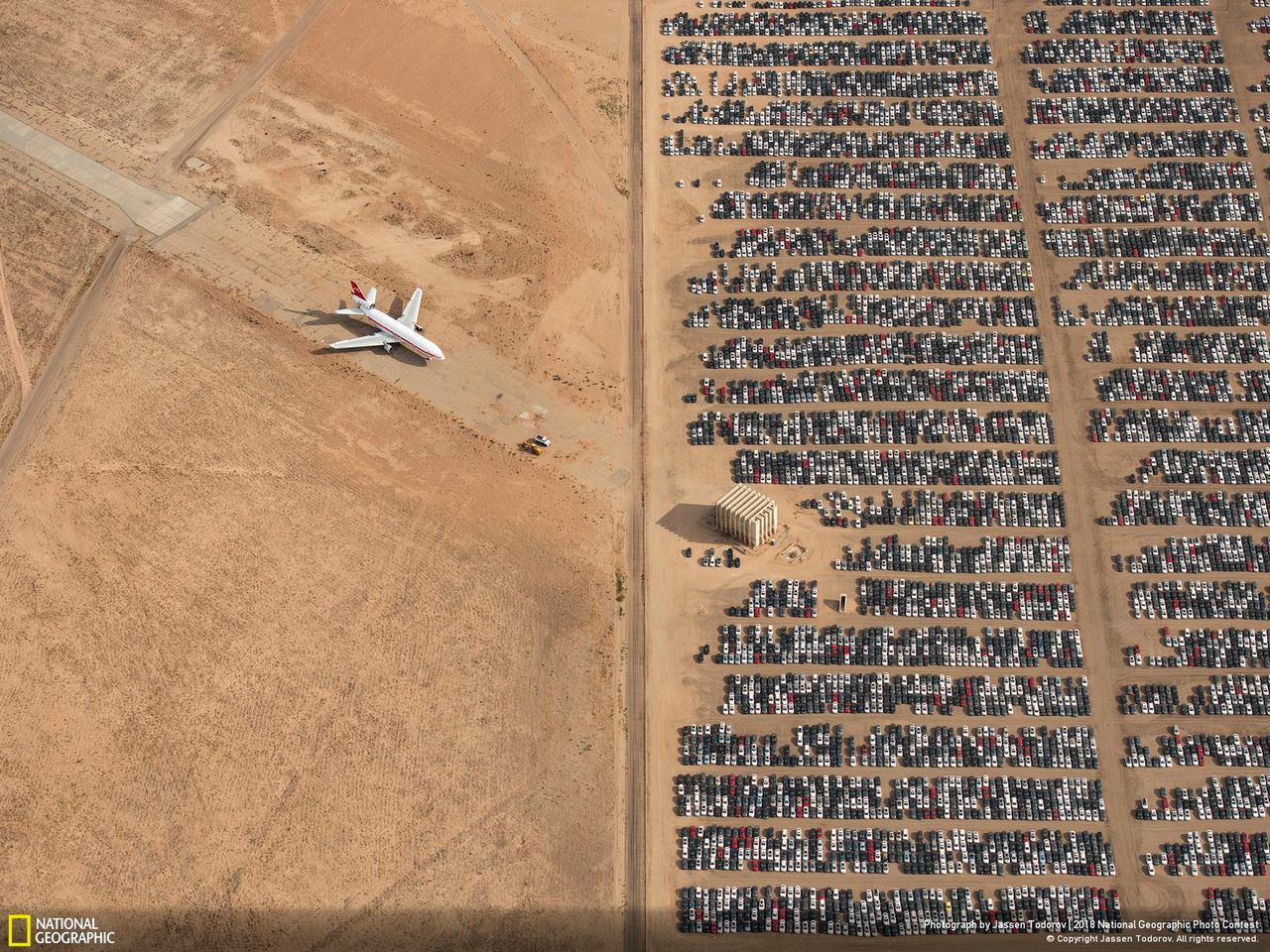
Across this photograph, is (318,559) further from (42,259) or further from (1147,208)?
(1147,208)

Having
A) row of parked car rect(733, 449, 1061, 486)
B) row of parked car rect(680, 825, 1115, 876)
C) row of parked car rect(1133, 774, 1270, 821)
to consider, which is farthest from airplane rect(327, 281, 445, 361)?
row of parked car rect(1133, 774, 1270, 821)

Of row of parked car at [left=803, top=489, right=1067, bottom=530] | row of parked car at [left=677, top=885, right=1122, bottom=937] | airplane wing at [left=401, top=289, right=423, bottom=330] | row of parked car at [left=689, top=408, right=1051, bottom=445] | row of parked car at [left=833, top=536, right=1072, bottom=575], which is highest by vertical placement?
airplane wing at [left=401, top=289, right=423, bottom=330]

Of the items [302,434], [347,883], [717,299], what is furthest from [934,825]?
[302,434]

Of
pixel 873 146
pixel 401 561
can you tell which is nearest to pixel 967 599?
pixel 401 561

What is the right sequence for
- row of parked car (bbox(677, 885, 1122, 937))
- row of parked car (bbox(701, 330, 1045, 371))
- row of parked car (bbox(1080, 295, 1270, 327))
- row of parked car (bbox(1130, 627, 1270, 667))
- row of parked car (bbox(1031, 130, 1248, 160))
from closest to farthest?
row of parked car (bbox(677, 885, 1122, 937))
row of parked car (bbox(1130, 627, 1270, 667))
row of parked car (bbox(701, 330, 1045, 371))
row of parked car (bbox(1080, 295, 1270, 327))
row of parked car (bbox(1031, 130, 1248, 160))

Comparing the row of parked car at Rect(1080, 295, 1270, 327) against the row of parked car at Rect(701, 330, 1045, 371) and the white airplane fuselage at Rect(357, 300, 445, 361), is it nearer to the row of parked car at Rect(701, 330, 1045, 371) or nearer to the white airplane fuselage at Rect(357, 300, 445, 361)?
the row of parked car at Rect(701, 330, 1045, 371)

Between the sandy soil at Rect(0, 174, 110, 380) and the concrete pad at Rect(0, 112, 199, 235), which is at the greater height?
the concrete pad at Rect(0, 112, 199, 235)

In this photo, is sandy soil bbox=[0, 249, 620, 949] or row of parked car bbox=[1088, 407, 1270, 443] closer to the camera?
sandy soil bbox=[0, 249, 620, 949]
